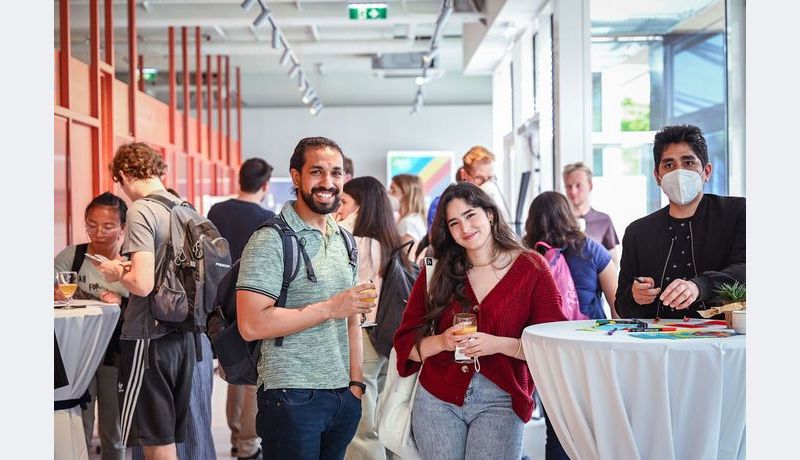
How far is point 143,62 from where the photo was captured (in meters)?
15.5

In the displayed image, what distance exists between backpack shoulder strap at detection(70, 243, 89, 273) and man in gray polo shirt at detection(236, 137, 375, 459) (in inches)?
91.4

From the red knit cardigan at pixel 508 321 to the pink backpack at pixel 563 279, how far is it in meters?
1.30

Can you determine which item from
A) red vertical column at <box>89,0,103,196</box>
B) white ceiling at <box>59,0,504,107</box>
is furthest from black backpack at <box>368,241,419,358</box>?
white ceiling at <box>59,0,504,107</box>

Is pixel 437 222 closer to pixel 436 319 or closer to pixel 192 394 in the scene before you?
pixel 436 319

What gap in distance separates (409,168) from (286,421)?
16.7m

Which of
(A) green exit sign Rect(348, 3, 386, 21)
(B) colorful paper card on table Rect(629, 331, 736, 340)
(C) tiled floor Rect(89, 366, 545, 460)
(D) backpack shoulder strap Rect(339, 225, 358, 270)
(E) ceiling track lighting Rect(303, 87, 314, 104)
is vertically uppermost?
(A) green exit sign Rect(348, 3, 386, 21)

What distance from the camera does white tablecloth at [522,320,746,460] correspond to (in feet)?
9.33

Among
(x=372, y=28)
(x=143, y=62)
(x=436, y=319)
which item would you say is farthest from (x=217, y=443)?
(x=143, y=62)

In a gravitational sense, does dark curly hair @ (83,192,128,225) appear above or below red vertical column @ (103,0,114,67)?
below

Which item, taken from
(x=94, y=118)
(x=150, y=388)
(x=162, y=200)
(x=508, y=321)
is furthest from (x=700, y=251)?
(x=94, y=118)

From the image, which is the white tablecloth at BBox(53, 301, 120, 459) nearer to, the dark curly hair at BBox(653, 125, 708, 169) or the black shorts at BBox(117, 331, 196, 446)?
the black shorts at BBox(117, 331, 196, 446)

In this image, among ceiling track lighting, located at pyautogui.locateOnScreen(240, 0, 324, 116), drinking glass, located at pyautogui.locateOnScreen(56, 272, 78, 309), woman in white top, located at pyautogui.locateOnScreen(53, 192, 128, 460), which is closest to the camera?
drinking glass, located at pyautogui.locateOnScreen(56, 272, 78, 309)

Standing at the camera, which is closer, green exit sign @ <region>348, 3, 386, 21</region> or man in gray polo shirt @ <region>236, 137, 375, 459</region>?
man in gray polo shirt @ <region>236, 137, 375, 459</region>

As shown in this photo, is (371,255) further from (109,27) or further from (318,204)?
(109,27)
